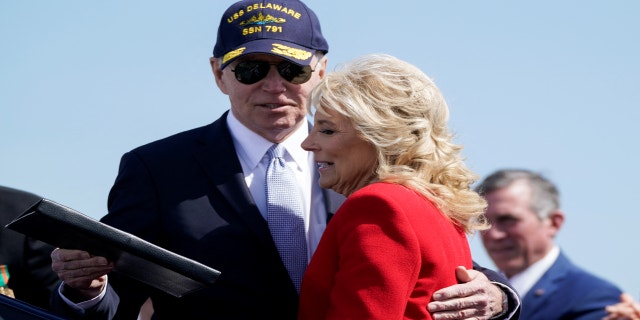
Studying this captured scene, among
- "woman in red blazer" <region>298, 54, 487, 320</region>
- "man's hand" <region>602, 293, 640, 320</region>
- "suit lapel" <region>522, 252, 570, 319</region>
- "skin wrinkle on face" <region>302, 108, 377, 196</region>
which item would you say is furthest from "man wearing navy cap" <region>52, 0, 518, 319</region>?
"suit lapel" <region>522, 252, 570, 319</region>

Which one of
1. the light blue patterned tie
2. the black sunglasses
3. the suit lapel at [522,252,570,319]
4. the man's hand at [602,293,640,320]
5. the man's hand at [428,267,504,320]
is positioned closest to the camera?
the man's hand at [428,267,504,320]

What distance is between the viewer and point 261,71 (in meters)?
4.39

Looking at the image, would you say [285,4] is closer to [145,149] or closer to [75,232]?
[145,149]

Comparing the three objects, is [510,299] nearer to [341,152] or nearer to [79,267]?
[341,152]

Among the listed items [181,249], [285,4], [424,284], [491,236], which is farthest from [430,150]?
[491,236]

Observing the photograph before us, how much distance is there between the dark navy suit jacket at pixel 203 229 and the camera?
12.7ft

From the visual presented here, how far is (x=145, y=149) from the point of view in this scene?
13.7 feet

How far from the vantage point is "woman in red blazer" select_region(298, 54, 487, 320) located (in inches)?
122

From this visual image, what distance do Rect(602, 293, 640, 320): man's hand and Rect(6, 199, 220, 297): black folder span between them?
Result: 2.17 metres

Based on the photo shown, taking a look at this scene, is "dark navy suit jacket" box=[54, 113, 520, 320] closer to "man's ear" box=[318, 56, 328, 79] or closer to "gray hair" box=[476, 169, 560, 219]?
"man's ear" box=[318, 56, 328, 79]

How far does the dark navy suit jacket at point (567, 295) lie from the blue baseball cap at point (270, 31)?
58.6 inches

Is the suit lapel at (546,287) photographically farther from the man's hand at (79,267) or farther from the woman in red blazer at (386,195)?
the man's hand at (79,267)

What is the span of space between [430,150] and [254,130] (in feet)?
3.54

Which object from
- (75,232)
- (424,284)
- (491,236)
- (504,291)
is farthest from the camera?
(491,236)
